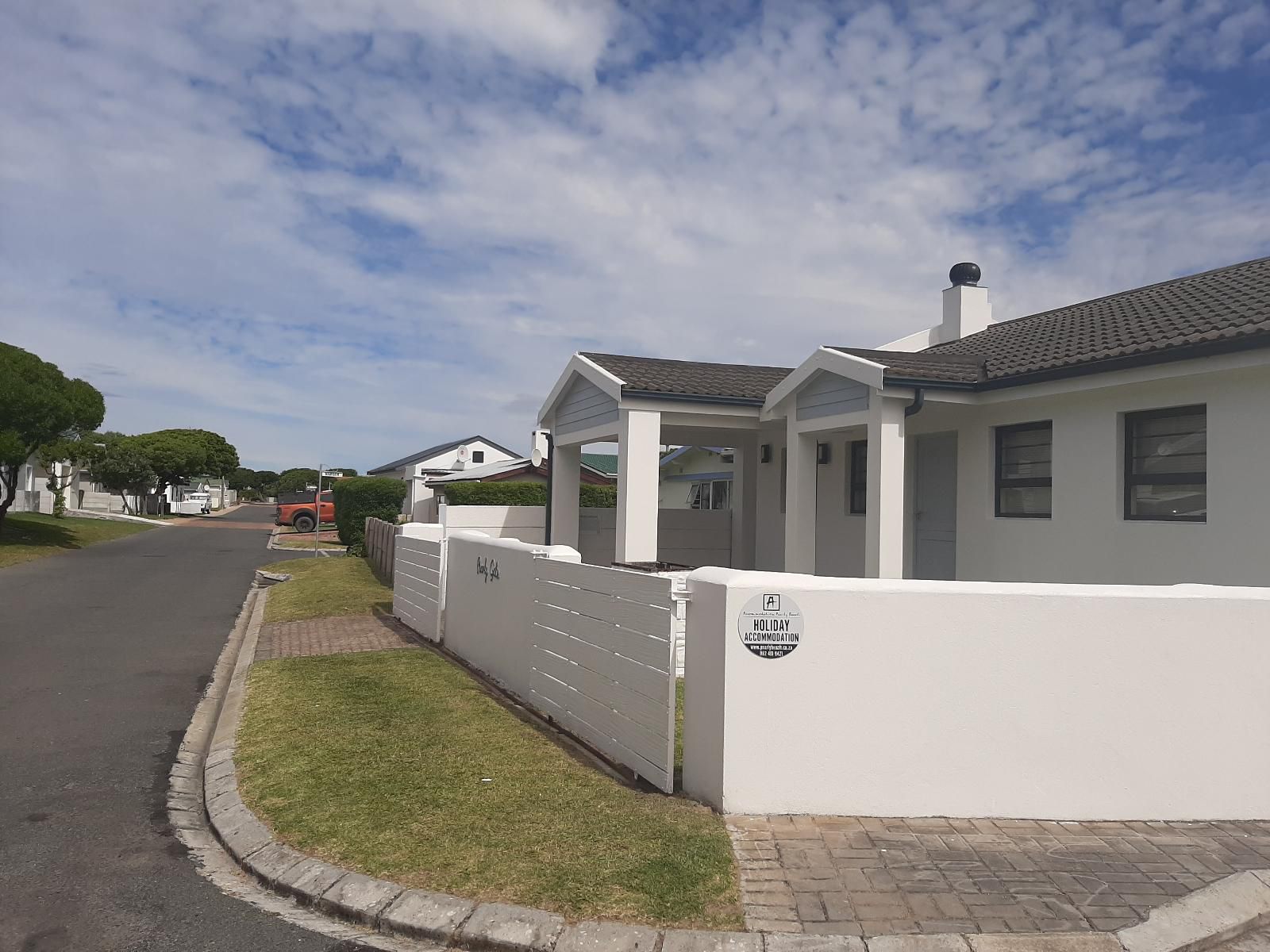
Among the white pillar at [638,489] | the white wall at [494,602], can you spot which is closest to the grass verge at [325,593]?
the white wall at [494,602]

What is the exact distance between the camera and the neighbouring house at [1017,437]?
7.58 m

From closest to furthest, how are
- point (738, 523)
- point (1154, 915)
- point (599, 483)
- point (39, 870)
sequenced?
point (1154, 915), point (39, 870), point (738, 523), point (599, 483)

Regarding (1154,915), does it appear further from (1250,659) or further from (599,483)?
(599,483)

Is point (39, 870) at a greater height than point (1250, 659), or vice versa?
point (1250, 659)

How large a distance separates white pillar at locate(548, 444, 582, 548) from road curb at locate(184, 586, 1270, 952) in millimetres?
10526

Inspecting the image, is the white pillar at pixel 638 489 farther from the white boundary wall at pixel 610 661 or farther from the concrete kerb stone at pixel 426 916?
the concrete kerb stone at pixel 426 916

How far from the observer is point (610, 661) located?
5.98 meters

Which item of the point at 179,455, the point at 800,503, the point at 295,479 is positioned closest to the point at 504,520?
the point at 800,503

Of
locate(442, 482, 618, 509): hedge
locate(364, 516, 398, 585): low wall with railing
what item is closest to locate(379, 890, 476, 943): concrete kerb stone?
locate(364, 516, 398, 585): low wall with railing

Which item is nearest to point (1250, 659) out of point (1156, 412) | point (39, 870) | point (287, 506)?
point (1156, 412)

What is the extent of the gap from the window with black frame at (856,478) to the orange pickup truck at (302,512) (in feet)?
105

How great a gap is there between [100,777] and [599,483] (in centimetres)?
2042

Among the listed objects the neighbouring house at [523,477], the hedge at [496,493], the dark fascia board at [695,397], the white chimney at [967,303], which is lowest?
the hedge at [496,493]

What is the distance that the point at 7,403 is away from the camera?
23047 mm
